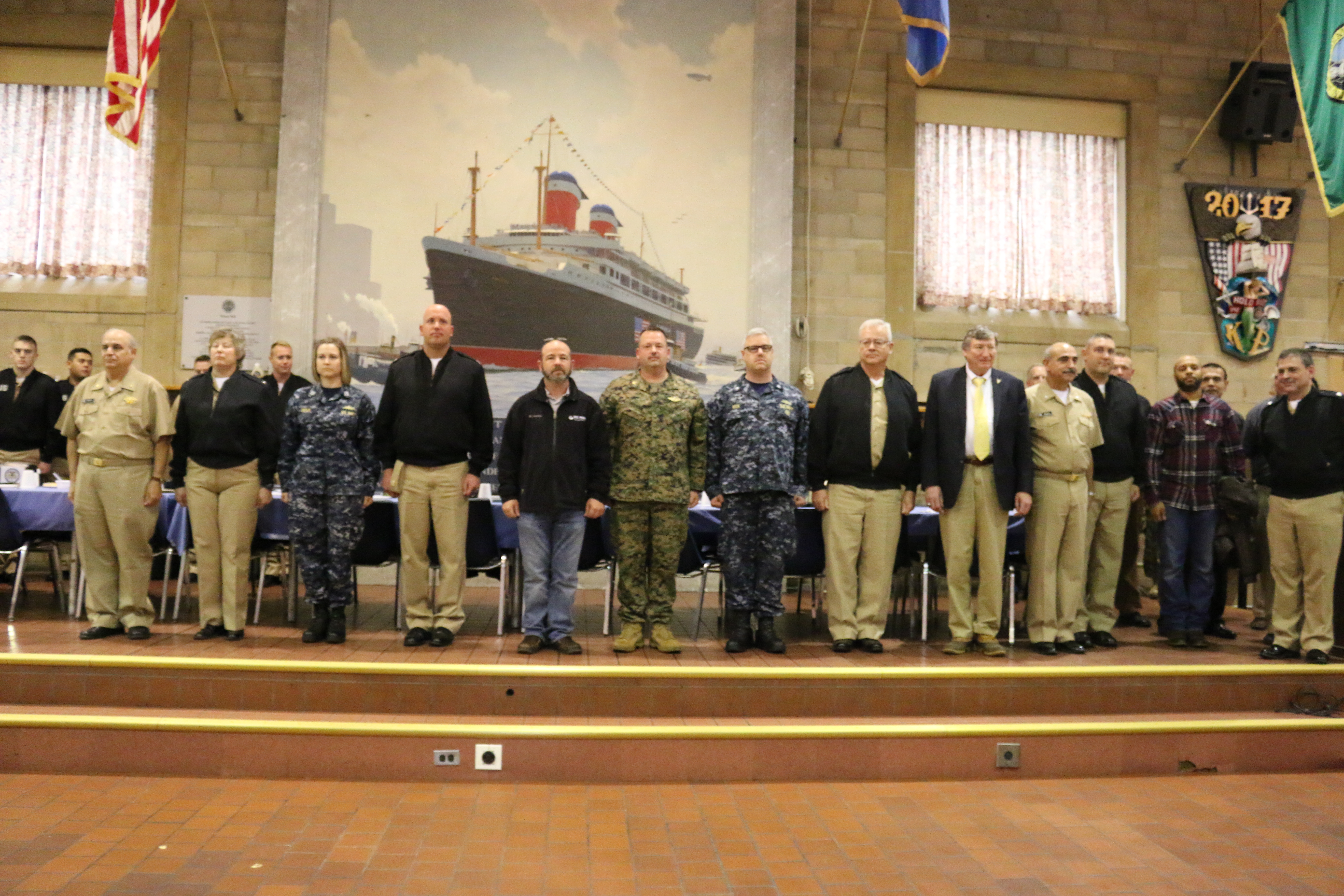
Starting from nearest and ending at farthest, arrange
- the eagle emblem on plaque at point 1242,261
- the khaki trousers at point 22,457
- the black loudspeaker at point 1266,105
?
1. the khaki trousers at point 22,457
2. the black loudspeaker at point 1266,105
3. the eagle emblem on plaque at point 1242,261

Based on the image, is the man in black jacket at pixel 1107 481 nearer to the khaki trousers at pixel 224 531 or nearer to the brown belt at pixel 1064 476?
the brown belt at pixel 1064 476

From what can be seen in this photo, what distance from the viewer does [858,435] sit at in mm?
4855

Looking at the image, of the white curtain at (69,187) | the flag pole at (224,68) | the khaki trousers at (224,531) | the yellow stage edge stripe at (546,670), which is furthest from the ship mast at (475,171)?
the yellow stage edge stripe at (546,670)

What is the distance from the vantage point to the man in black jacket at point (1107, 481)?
5262mm

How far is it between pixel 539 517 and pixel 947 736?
2147 mm

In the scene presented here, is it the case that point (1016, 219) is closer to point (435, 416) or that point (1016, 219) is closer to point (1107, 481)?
point (1107, 481)

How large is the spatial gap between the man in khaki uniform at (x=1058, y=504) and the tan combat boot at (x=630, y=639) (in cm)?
207

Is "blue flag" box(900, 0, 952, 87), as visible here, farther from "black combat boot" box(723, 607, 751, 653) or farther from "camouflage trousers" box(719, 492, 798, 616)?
"black combat boot" box(723, 607, 751, 653)

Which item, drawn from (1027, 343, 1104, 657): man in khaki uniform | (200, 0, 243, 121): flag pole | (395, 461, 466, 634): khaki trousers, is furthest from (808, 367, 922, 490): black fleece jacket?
(200, 0, 243, 121): flag pole

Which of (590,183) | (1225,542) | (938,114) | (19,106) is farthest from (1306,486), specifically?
(19,106)

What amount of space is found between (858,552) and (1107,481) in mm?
1584

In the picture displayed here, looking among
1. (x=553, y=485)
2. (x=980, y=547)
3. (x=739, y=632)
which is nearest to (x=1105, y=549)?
(x=980, y=547)

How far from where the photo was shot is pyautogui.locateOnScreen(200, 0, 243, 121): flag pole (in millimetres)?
7770

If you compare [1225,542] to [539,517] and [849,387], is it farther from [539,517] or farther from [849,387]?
[539,517]
